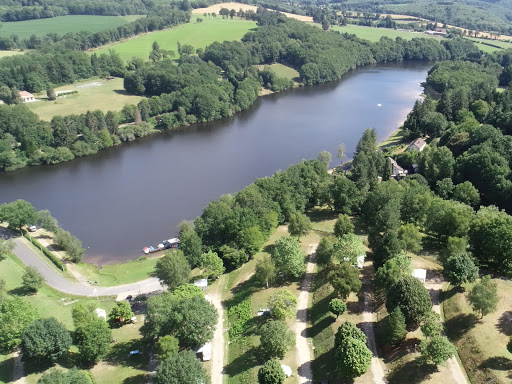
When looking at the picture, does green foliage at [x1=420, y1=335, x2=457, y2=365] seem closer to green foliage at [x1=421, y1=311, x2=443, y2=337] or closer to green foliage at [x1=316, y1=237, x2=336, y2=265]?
green foliage at [x1=421, y1=311, x2=443, y2=337]

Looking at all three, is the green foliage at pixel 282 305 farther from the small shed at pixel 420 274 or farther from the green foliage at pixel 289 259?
the small shed at pixel 420 274

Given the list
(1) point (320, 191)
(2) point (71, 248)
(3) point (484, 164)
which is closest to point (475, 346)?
(1) point (320, 191)

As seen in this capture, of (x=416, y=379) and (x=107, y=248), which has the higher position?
(x=416, y=379)

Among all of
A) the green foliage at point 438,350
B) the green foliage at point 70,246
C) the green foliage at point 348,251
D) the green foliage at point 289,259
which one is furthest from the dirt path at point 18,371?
the green foliage at point 438,350

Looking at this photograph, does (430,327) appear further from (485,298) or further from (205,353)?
(205,353)

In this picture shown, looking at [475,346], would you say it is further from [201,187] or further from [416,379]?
[201,187]
